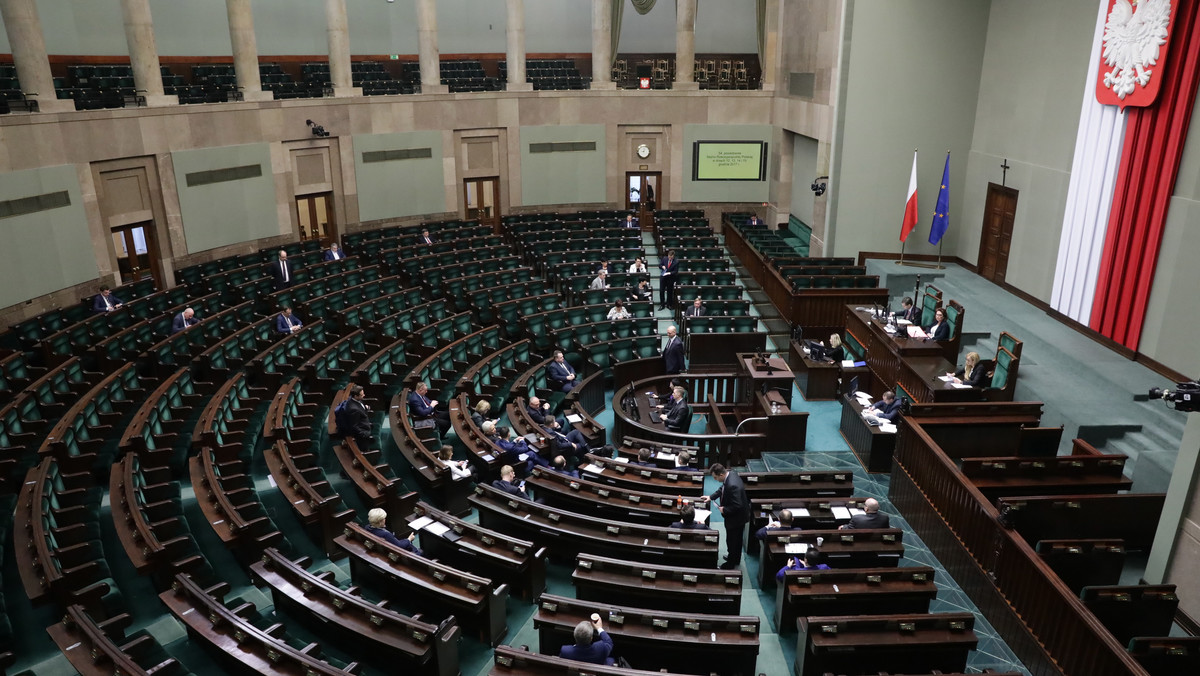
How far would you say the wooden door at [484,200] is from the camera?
20.1 metres

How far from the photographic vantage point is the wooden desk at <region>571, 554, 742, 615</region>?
5938 millimetres

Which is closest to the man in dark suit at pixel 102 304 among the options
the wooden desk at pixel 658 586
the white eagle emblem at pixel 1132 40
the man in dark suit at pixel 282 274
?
the man in dark suit at pixel 282 274

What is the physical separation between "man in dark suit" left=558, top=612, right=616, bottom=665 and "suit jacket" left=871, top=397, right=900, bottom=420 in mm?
5461

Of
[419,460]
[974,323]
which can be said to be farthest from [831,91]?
[419,460]

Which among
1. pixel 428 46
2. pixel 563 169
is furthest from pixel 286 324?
pixel 563 169

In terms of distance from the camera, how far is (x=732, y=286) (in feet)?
46.3

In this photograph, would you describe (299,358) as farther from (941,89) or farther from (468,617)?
(941,89)

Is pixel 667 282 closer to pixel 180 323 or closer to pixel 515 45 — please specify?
pixel 180 323

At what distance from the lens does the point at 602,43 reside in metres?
19.9

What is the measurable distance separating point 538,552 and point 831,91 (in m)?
12.9

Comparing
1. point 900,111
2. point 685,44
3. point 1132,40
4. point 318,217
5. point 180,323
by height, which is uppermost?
point 685,44

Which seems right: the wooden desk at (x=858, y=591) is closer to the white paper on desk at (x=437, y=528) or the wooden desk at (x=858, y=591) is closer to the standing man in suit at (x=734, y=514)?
the standing man in suit at (x=734, y=514)

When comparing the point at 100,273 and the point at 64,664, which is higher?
the point at 100,273

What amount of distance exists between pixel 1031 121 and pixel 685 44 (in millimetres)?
9251
